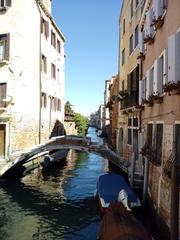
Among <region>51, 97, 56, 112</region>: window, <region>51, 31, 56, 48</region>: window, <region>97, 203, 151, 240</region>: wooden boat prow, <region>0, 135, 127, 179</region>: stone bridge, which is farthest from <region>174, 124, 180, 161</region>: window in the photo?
<region>51, 31, 56, 48</region>: window

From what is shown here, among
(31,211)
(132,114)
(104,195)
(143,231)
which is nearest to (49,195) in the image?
(31,211)

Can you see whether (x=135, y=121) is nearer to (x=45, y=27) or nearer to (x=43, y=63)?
(x=43, y=63)

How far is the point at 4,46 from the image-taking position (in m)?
17.6

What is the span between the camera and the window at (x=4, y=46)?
688 inches

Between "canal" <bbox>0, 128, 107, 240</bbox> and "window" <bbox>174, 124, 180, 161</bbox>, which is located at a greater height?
"window" <bbox>174, 124, 180, 161</bbox>

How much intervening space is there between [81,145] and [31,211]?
195 inches

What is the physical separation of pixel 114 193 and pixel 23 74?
32.4ft

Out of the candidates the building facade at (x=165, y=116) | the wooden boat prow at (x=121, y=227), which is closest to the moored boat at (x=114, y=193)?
the building facade at (x=165, y=116)

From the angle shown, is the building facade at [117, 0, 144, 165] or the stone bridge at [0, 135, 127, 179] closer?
the building facade at [117, 0, 144, 165]

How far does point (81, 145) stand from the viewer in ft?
50.3

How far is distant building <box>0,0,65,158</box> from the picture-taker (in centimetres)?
1738

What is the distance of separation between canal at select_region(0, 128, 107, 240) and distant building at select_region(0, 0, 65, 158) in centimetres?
235

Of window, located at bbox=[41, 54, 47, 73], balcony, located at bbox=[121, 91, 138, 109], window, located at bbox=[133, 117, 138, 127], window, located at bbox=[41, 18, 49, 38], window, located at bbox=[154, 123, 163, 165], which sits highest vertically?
window, located at bbox=[41, 18, 49, 38]

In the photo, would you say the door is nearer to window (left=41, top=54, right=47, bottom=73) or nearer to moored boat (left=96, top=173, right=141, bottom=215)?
window (left=41, top=54, right=47, bottom=73)
